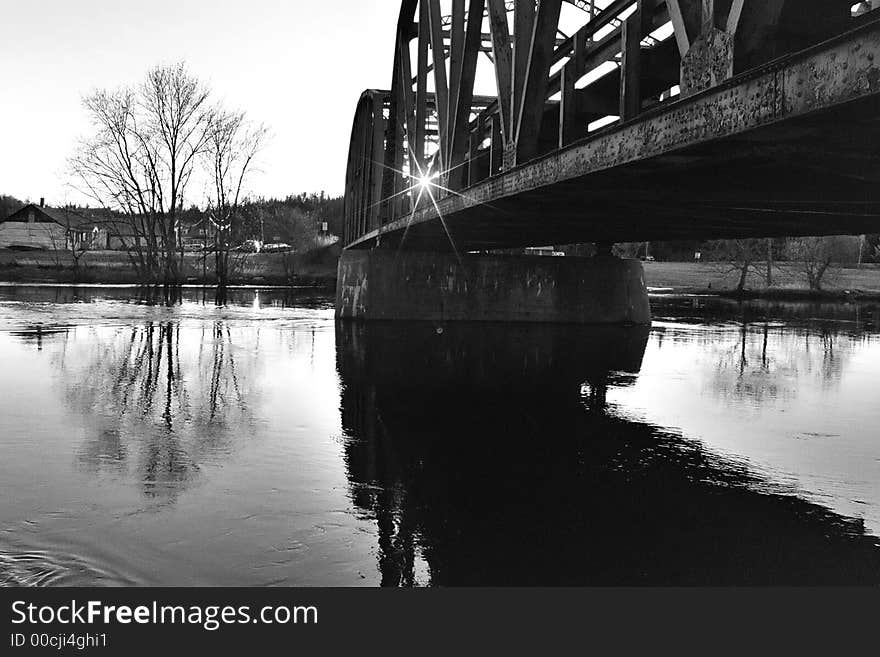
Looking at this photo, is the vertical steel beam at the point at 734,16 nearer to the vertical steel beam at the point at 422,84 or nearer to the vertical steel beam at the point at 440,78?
the vertical steel beam at the point at 440,78

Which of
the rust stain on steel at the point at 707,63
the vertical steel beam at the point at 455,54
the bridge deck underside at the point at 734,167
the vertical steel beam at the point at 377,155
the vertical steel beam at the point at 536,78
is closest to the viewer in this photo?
the bridge deck underside at the point at 734,167

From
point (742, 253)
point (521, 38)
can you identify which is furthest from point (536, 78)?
point (742, 253)

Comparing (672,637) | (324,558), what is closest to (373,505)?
(324,558)

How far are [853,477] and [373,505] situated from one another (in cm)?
569

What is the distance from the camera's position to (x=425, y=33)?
21016 mm

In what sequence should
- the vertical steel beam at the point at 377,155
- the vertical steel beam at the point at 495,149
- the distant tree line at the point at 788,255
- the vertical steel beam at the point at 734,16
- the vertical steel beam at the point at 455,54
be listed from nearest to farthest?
the vertical steel beam at the point at 734,16 < the vertical steel beam at the point at 495,149 < the vertical steel beam at the point at 455,54 < the vertical steel beam at the point at 377,155 < the distant tree line at the point at 788,255

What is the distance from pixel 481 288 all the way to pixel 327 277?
157ft

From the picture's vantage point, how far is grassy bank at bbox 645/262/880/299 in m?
70.0

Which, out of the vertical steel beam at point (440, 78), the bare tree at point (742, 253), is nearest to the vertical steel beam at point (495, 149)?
the vertical steel beam at point (440, 78)

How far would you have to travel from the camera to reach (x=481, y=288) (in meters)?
33.2

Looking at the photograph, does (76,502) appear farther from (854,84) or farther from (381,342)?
(381,342)

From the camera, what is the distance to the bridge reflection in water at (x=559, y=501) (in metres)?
7.21

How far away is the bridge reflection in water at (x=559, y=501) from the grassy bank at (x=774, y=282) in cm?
5774

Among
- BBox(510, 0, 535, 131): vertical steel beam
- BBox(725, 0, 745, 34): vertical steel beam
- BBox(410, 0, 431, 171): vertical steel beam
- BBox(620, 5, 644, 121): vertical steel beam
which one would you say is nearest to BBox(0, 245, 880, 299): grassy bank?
BBox(410, 0, 431, 171): vertical steel beam
